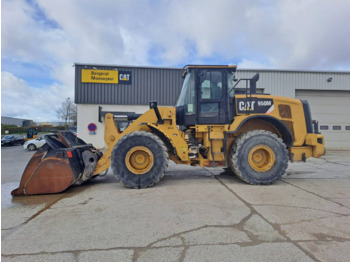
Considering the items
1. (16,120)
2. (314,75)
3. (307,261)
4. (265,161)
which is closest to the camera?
(307,261)

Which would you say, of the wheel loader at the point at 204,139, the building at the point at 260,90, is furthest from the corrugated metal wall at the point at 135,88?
the wheel loader at the point at 204,139

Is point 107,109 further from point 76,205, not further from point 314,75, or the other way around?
point 314,75

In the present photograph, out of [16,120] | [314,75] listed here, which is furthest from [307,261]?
[16,120]

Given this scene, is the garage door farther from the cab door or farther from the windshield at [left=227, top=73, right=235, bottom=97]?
the cab door

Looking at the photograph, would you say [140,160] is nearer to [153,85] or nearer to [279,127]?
[279,127]

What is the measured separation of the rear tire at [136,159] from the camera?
525 cm

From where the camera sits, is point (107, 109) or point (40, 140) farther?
point (40, 140)

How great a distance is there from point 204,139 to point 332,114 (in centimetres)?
1477

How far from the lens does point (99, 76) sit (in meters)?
16.5

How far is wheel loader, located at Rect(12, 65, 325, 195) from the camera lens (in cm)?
527

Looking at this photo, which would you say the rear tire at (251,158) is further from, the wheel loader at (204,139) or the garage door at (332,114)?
the garage door at (332,114)

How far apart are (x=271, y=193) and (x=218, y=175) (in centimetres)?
215

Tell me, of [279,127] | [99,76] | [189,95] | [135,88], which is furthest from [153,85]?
[279,127]

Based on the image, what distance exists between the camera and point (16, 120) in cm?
7631
